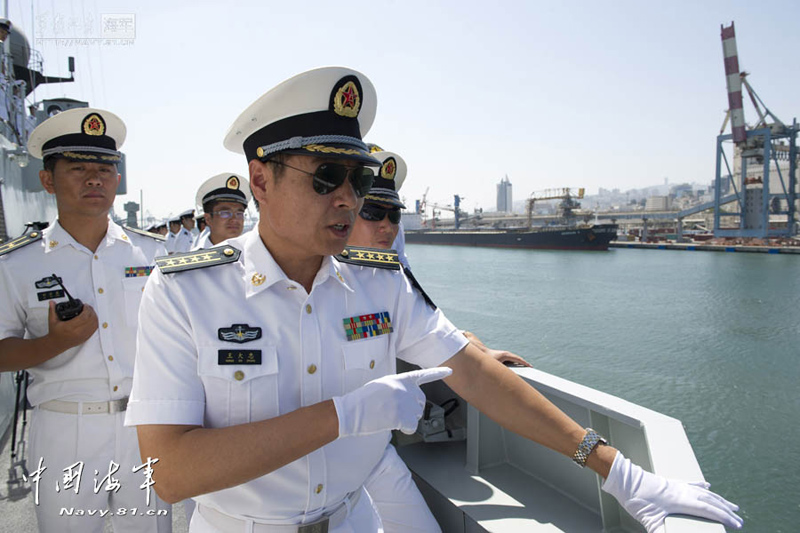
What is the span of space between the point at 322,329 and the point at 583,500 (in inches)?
51.3

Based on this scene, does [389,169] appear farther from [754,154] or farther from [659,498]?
[754,154]

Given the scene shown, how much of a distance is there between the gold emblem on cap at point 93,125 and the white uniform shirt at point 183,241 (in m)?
6.15

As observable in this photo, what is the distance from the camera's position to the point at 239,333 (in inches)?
37.1

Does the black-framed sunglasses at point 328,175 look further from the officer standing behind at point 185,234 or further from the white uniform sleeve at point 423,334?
the officer standing behind at point 185,234

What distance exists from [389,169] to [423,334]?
4.72ft

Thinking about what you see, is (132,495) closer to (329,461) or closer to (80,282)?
(80,282)

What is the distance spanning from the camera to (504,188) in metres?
190

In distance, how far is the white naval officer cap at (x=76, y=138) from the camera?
1.84 m

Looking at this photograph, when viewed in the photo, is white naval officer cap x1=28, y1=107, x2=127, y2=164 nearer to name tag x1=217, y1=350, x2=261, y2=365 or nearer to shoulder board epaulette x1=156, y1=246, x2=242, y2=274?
shoulder board epaulette x1=156, y1=246, x2=242, y2=274

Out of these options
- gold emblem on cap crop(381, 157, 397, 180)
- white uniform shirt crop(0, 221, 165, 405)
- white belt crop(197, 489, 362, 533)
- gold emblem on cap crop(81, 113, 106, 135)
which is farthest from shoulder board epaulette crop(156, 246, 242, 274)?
gold emblem on cap crop(381, 157, 397, 180)

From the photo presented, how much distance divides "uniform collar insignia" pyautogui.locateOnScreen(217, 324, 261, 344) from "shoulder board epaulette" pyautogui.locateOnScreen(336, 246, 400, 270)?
0.33 metres

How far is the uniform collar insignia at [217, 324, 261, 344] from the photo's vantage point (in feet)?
3.04


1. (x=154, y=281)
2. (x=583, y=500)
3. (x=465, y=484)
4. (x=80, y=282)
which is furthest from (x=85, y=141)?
(x=583, y=500)

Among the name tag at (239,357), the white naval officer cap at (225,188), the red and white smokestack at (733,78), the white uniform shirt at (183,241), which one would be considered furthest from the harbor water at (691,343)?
the red and white smokestack at (733,78)
